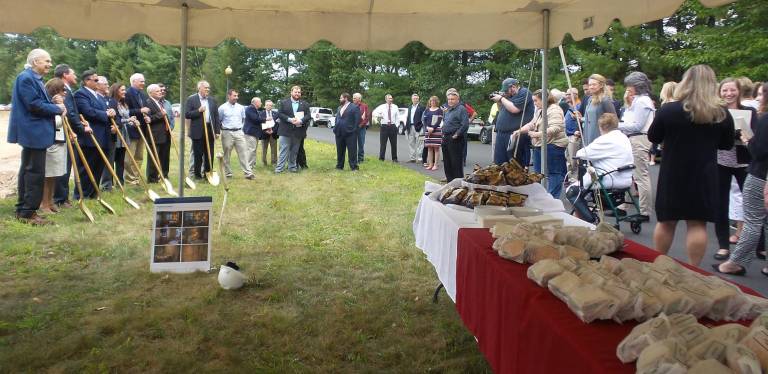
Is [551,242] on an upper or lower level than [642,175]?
lower

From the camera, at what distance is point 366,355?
341 centimetres

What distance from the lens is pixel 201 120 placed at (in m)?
10.1

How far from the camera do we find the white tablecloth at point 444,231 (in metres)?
3.05

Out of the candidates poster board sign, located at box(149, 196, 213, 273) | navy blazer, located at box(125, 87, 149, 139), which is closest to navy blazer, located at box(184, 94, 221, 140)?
navy blazer, located at box(125, 87, 149, 139)

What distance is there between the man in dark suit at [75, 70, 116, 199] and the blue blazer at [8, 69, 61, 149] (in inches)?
55.0

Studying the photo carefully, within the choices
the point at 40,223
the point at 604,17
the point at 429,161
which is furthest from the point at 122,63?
the point at 604,17

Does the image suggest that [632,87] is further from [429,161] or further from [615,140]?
[429,161]

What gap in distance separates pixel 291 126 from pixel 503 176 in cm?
863

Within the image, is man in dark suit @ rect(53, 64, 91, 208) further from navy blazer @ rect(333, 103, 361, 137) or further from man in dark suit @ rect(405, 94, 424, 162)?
man in dark suit @ rect(405, 94, 424, 162)

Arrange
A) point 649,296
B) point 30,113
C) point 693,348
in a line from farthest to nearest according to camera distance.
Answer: point 30,113, point 649,296, point 693,348

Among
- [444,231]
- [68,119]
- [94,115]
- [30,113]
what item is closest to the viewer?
[444,231]

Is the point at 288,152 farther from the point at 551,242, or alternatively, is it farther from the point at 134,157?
the point at 551,242

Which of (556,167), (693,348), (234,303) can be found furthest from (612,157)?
(693,348)

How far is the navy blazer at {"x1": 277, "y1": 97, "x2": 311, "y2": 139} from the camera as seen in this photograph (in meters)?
11.7
